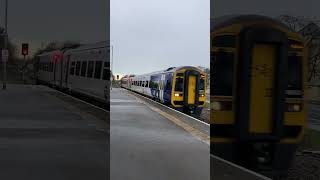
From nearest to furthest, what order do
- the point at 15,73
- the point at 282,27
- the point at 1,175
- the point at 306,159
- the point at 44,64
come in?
the point at 1,175 → the point at 282,27 → the point at 306,159 → the point at 44,64 → the point at 15,73

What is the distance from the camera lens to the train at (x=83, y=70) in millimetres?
18609

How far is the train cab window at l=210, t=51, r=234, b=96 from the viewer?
24.2 feet

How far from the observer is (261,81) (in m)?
7.27

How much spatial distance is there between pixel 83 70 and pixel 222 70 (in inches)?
602

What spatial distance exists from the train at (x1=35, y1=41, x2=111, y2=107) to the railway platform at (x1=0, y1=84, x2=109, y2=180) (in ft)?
7.30

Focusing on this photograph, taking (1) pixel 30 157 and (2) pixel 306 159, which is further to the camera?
(2) pixel 306 159

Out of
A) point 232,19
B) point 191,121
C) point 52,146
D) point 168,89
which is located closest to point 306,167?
point 232,19

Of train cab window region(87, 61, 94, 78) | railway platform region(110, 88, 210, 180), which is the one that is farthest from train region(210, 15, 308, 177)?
train cab window region(87, 61, 94, 78)

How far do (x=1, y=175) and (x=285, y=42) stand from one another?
415 centimetres

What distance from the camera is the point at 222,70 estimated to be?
7445 millimetres

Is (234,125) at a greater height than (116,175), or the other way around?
(234,125)

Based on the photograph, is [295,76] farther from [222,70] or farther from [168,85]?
[168,85]

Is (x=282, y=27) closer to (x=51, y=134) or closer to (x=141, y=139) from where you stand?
(x=141, y=139)

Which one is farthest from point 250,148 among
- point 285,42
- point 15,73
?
point 15,73
